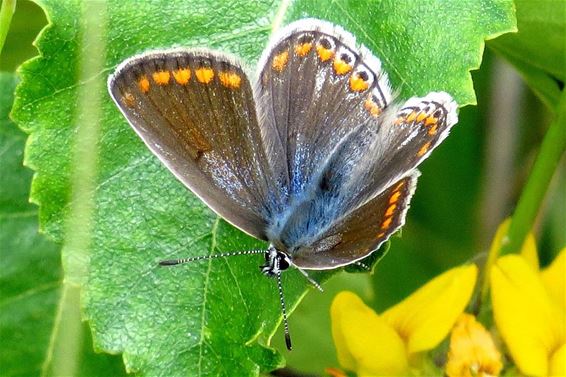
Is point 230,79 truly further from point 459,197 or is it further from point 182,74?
point 459,197

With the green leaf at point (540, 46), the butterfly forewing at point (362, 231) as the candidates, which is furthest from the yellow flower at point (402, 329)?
the green leaf at point (540, 46)

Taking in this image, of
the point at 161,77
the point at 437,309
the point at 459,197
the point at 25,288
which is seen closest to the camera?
the point at 161,77

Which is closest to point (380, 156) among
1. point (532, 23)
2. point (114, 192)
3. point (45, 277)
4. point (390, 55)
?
point (390, 55)

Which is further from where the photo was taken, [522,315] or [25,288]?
[25,288]

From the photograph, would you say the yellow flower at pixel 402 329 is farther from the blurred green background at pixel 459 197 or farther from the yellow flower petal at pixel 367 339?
the blurred green background at pixel 459 197

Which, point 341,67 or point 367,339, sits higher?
point 341,67

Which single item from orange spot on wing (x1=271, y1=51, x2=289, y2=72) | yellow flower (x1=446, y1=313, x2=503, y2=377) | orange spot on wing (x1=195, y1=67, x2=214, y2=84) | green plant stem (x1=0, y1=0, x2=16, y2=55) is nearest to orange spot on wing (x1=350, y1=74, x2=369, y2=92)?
orange spot on wing (x1=271, y1=51, x2=289, y2=72)

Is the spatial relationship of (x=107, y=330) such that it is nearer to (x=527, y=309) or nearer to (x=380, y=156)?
(x=380, y=156)

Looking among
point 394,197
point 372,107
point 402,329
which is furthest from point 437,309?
point 372,107
